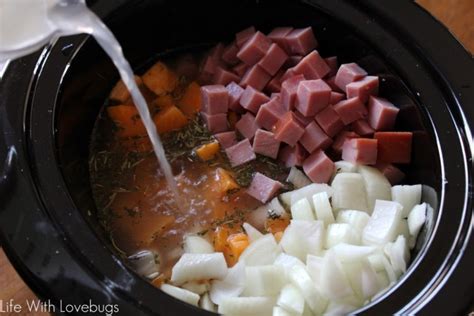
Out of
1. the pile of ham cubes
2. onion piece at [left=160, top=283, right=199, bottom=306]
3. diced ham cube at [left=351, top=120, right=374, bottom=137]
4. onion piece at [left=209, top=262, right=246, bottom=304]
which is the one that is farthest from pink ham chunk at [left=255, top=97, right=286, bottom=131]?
onion piece at [left=160, top=283, right=199, bottom=306]

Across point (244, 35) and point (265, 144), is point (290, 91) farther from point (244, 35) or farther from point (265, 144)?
point (244, 35)

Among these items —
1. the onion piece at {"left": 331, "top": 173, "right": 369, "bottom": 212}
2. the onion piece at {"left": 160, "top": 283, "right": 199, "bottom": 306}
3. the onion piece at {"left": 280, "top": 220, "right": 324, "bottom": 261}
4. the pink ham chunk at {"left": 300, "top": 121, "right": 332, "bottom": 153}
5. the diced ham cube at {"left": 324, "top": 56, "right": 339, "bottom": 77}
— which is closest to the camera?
the onion piece at {"left": 160, "top": 283, "right": 199, "bottom": 306}

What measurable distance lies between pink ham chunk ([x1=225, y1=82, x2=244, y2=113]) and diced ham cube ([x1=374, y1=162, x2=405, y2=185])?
0.43 meters

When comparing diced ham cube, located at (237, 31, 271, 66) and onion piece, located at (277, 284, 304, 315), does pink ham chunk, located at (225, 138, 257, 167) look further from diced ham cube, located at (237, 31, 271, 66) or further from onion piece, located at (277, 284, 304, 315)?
onion piece, located at (277, 284, 304, 315)

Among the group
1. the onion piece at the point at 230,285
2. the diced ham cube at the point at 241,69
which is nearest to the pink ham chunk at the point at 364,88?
the diced ham cube at the point at 241,69

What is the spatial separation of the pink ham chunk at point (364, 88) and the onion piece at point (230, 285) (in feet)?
1.94

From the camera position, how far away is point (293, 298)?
1.49m

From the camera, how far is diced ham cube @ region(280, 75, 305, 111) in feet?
6.15

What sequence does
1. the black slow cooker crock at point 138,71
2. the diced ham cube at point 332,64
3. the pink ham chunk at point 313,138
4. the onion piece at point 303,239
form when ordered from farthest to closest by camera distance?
1. the diced ham cube at point 332,64
2. the pink ham chunk at point 313,138
3. the onion piece at point 303,239
4. the black slow cooker crock at point 138,71

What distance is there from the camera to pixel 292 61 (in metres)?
2.00

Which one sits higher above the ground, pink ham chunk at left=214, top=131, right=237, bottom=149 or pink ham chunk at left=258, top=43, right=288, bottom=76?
pink ham chunk at left=258, top=43, right=288, bottom=76

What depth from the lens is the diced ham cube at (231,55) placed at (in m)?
2.05

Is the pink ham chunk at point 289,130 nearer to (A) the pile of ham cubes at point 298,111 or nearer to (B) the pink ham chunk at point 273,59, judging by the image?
(A) the pile of ham cubes at point 298,111

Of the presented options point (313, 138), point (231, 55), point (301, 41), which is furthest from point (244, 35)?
point (313, 138)
